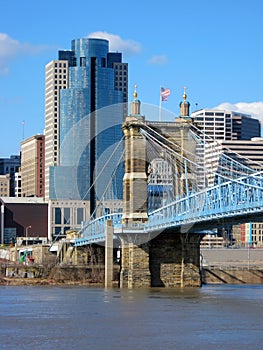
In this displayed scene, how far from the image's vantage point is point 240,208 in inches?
3100

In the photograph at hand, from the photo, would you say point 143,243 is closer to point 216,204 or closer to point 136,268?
point 136,268

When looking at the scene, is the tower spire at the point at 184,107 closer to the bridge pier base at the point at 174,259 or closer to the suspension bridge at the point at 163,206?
the suspension bridge at the point at 163,206

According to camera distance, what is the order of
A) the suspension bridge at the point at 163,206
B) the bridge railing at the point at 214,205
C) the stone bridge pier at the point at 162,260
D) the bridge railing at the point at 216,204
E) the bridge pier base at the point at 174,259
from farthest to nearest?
the bridge pier base at the point at 174,259 → the stone bridge pier at the point at 162,260 → the suspension bridge at the point at 163,206 → the bridge railing at the point at 214,205 → the bridge railing at the point at 216,204

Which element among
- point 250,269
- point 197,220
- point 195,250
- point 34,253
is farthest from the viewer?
point 34,253

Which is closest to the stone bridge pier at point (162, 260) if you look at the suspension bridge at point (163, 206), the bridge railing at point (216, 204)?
the suspension bridge at point (163, 206)

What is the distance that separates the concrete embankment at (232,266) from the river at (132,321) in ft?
121

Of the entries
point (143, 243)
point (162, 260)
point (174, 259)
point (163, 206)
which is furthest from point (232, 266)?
point (143, 243)

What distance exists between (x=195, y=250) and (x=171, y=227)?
760 centimetres

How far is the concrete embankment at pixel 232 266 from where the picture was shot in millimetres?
127500

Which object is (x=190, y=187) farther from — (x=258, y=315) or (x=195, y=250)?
(x=258, y=315)

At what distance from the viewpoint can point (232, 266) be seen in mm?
139375

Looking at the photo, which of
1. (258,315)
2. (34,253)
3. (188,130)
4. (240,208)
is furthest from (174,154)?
(34,253)

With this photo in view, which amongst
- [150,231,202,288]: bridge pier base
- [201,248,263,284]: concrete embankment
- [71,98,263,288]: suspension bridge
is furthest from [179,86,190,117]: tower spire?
[201,248,263,284]: concrete embankment

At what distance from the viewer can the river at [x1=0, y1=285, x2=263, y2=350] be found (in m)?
51.5
